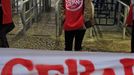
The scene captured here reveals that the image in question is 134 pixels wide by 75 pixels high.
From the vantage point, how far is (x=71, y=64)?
13.4 ft

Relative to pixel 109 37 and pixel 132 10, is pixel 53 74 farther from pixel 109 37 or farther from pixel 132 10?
pixel 109 37

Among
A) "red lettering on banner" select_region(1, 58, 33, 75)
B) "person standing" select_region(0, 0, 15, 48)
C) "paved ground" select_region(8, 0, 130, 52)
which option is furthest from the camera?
"paved ground" select_region(8, 0, 130, 52)

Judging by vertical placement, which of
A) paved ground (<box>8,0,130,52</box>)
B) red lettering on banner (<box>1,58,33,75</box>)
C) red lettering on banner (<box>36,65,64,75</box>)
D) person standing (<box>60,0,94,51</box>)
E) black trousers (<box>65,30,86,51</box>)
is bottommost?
paved ground (<box>8,0,130,52</box>)

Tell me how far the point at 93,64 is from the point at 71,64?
208 millimetres

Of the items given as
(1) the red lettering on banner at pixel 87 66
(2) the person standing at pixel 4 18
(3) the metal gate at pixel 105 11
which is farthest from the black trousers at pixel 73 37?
(3) the metal gate at pixel 105 11

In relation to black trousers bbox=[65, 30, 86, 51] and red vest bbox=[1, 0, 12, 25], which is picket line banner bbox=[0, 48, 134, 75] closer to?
red vest bbox=[1, 0, 12, 25]

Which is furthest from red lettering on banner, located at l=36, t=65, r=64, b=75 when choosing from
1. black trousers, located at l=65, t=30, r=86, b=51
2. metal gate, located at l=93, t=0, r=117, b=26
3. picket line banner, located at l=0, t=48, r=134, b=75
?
metal gate, located at l=93, t=0, r=117, b=26

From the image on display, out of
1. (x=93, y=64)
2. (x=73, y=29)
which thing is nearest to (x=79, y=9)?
(x=73, y=29)

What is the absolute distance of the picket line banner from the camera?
4.04 m

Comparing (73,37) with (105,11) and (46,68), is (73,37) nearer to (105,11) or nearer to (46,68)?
(46,68)

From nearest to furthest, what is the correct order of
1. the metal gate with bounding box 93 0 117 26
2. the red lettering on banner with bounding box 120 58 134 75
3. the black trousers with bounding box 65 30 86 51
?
the red lettering on banner with bounding box 120 58 134 75, the black trousers with bounding box 65 30 86 51, the metal gate with bounding box 93 0 117 26

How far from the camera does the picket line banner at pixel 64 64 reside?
4039 mm

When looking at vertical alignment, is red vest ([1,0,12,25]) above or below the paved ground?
above

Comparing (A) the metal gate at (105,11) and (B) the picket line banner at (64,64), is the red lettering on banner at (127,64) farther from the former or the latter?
(A) the metal gate at (105,11)
